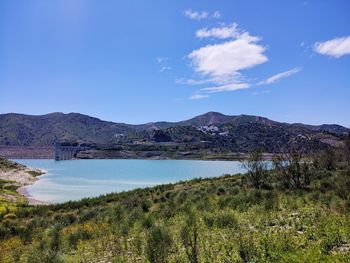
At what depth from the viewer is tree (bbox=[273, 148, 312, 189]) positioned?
902 inches

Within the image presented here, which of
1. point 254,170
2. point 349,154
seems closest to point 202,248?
point 254,170

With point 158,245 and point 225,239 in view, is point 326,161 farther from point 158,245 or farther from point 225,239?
point 158,245

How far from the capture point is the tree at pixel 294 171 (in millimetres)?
22906

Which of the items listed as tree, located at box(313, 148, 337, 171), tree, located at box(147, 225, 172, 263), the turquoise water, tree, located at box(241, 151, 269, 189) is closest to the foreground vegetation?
tree, located at box(147, 225, 172, 263)

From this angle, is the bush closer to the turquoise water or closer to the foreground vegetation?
the foreground vegetation

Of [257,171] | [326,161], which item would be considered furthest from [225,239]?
[326,161]

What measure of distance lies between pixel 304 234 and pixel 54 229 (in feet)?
34.6

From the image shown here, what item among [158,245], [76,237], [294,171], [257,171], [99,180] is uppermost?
[294,171]

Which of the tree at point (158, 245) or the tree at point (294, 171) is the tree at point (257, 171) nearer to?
Result: the tree at point (294, 171)

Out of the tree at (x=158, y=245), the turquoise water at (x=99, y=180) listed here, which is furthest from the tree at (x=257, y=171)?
the turquoise water at (x=99, y=180)

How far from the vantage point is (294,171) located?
23812mm

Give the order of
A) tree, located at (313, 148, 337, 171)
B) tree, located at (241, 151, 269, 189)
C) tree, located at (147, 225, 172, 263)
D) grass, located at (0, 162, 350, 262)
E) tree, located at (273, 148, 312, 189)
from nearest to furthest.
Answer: grass, located at (0, 162, 350, 262), tree, located at (147, 225, 172, 263), tree, located at (273, 148, 312, 189), tree, located at (241, 151, 269, 189), tree, located at (313, 148, 337, 171)

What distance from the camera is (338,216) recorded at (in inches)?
389

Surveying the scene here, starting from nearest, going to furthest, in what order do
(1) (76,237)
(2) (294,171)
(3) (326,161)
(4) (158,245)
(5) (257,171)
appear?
(4) (158,245) < (1) (76,237) < (2) (294,171) < (5) (257,171) < (3) (326,161)
